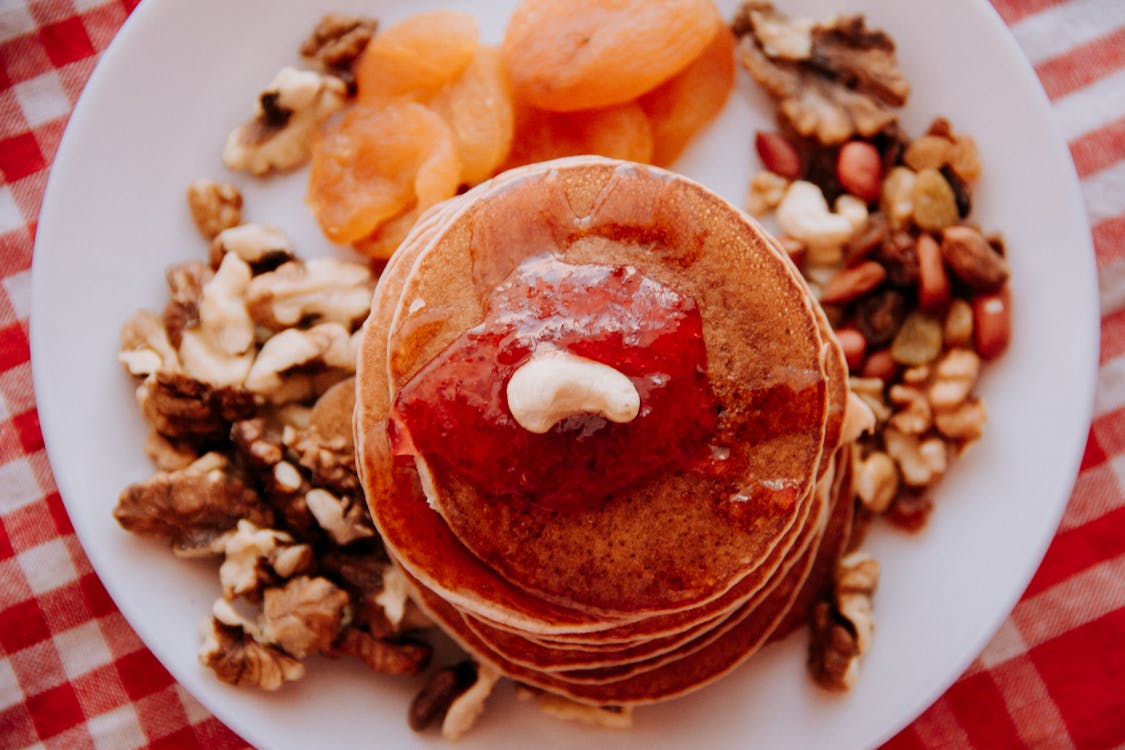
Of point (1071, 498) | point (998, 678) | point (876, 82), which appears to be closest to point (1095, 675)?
point (998, 678)

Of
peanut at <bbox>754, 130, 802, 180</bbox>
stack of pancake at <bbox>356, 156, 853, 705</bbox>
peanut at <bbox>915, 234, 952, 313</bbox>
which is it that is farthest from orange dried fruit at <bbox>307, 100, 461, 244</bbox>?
peanut at <bbox>915, 234, 952, 313</bbox>

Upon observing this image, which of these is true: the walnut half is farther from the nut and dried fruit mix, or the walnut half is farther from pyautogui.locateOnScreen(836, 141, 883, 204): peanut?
pyautogui.locateOnScreen(836, 141, 883, 204): peanut

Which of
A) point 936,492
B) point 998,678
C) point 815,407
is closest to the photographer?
point 815,407

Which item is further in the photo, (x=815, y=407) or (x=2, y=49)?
(x=2, y=49)

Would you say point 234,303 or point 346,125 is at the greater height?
point 346,125

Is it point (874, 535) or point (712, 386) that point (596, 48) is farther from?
point (874, 535)

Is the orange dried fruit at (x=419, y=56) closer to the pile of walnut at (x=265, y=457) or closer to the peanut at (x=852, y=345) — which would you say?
the pile of walnut at (x=265, y=457)

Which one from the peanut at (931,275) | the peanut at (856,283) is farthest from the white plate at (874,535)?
the peanut at (856,283)

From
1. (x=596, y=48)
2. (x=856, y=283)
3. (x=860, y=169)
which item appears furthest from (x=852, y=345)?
(x=596, y=48)

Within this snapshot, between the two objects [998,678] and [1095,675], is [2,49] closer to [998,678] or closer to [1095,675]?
[998,678]
